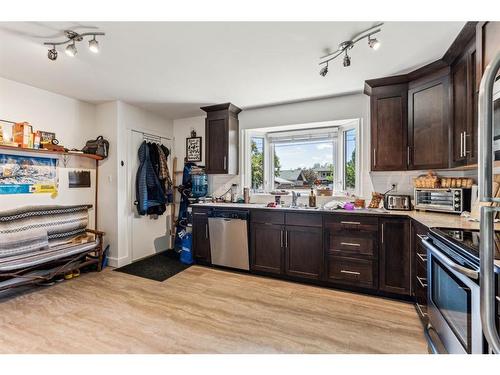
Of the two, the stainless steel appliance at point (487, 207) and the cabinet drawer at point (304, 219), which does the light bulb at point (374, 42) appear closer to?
the stainless steel appliance at point (487, 207)

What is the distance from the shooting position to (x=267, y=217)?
9.61 feet

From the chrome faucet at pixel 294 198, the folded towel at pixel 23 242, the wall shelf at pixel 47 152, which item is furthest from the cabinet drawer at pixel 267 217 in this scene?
the folded towel at pixel 23 242

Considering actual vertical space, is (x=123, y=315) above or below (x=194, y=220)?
below

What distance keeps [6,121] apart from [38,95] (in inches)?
19.7

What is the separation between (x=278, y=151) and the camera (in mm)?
3723

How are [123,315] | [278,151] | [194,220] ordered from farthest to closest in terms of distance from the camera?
[278,151]
[194,220]
[123,315]

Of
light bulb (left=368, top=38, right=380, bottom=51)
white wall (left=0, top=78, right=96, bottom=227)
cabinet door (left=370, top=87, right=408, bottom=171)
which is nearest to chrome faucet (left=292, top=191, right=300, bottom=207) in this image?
cabinet door (left=370, top=87, right=408, bottom=171)

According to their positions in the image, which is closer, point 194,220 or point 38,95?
point 38,95

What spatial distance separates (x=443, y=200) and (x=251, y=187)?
96.2 inches

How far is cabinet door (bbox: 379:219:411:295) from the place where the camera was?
7.48 feet

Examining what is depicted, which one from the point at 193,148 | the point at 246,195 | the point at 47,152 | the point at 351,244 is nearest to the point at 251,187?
the point at 246,195
